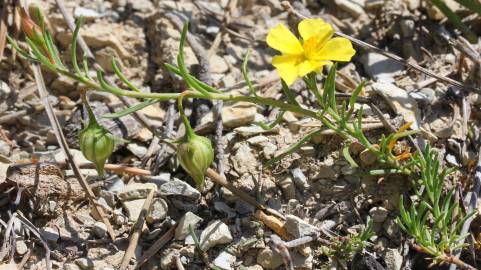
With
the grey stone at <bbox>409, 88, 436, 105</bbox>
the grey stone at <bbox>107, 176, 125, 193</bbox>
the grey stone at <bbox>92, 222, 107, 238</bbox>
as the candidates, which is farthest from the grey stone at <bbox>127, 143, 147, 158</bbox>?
the grey stone at <bbox>409, 88, 436, 105</bbox>

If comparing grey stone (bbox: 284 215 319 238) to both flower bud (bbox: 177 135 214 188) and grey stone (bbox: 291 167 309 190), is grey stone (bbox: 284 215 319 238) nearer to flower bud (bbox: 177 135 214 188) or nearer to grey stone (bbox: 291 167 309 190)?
grey stone (bbox: 291 167 309 190)

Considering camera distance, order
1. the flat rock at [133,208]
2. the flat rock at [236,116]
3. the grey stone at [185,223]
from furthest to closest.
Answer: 1. the flat rock at [236,116]
2. the flat rock at [133,208]
3. the grey stone at [185,223]

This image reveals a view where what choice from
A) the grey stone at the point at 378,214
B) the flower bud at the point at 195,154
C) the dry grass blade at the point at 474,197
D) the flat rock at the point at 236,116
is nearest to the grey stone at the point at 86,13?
the flat rock at the point at 236,116

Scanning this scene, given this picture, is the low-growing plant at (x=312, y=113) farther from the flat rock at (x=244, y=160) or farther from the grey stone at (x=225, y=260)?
the grey stone at (x=225, y=260)

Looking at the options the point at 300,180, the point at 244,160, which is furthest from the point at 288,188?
the point at 244,160

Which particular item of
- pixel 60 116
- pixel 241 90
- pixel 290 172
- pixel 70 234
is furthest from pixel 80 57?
pixel 290 172

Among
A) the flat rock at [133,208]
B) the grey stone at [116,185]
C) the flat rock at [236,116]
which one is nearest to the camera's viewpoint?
the flat rock at [133,208]
